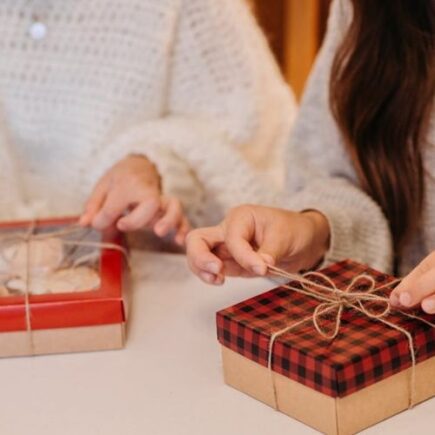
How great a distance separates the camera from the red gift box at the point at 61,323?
2.44 ft

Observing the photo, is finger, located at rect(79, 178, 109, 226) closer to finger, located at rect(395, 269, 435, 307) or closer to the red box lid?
the red box lid

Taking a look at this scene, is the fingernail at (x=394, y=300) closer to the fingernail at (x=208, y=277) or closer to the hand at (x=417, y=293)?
the hand at (x=417, y=293)

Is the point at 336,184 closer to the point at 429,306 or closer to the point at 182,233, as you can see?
the point at 182,233

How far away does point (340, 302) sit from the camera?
65cm

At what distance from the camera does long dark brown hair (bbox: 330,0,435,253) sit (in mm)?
898

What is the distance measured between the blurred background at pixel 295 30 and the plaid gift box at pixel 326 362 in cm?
102

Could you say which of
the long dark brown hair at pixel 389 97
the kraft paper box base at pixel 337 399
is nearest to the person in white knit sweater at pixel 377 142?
the long dark brown hair at pixel 389 97

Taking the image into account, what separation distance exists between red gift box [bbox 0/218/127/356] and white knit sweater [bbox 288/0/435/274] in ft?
0.75

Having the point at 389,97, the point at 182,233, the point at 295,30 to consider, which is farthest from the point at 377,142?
the point at 295,30

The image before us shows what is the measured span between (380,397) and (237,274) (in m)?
0.22

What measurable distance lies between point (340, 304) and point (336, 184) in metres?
0.32

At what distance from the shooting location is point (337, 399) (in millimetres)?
584

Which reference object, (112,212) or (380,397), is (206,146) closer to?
(112,212)

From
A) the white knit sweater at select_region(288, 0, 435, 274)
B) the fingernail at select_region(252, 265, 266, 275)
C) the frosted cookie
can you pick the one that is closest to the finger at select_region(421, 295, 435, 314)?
the fingernail at select_region(252, 265, 266, 275)
